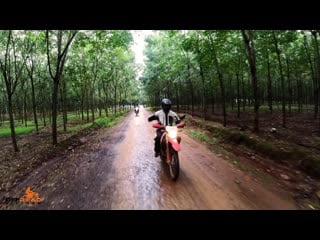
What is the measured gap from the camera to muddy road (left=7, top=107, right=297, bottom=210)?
196 inches

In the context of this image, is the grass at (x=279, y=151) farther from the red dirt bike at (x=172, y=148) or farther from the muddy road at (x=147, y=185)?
the red dirt bike at (x=172, y=148)

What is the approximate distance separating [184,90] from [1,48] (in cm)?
3343

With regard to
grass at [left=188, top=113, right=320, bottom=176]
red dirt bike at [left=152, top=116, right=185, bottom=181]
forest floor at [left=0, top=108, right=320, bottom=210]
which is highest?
red dirt bike at [left=152, top=116, right=185, bottom=181]

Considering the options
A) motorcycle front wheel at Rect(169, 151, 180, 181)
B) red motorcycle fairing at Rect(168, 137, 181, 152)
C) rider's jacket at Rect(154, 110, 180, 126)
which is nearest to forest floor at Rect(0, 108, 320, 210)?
motorcycle front wheel at Rect(169, 151, 180, 181)

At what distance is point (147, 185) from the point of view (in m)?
5.95

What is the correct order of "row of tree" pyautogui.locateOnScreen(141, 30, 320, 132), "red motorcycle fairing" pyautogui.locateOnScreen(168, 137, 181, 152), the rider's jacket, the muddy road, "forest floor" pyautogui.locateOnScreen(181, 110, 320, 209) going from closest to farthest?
the muddy road → "forest floor" pyautogui.locateOnScreen(181, 110, 320, 209) → "red motorcycle fairing" pyautogui.locateOnScreen(168, 137, 181, 152) → the rider's jacket → "row of tree" pyautogui.locateOnScreen(141, 30, 320, 132)

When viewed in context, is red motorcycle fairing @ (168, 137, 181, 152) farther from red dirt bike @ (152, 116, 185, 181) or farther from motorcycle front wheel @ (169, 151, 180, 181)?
motorcycle front wheel @ (169, 151, 180, 181)

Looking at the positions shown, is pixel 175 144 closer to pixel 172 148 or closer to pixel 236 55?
pixel 172 148

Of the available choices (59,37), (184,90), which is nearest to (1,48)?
(59,37)

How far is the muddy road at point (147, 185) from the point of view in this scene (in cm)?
497

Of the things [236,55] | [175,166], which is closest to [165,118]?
[175,166]

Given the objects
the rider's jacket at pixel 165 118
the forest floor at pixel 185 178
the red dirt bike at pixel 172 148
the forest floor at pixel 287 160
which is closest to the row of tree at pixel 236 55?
the forest floor at pixel 287 160
